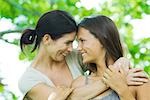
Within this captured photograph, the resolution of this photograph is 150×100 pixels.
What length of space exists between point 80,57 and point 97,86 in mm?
459

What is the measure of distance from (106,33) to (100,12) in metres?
3.53

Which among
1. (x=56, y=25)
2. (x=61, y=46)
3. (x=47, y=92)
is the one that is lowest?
(x=47, y=92)

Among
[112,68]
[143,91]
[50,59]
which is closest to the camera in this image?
[143,91]

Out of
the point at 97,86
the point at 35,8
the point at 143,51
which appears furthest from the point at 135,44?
the point at 97,86

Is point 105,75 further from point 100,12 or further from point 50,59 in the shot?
point 100,12

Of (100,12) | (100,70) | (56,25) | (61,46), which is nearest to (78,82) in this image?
(100,70)

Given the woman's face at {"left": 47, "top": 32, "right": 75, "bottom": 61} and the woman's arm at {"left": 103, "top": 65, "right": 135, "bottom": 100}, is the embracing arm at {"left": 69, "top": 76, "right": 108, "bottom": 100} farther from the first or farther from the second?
the woman's face at {"left": 47, "top": 32, "right": 75, "bottom": 61}

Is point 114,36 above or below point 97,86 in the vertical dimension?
above

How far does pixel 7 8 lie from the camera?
20.2 feet

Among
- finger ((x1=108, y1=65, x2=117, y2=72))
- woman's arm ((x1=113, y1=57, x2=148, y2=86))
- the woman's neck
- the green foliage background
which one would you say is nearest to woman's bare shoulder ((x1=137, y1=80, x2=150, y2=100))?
woman's arm ((x1=113, y1=57, x2=148, y2=86))

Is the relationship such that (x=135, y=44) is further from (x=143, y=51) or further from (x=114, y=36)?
(x=114, y=36)

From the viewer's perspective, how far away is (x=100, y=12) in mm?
6551

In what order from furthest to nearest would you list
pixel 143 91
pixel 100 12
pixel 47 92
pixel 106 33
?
pixel 100 12
pixel 47 92
pixel 106 33
pixel 143 91

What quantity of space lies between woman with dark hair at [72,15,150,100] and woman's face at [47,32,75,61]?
0.44 ft
